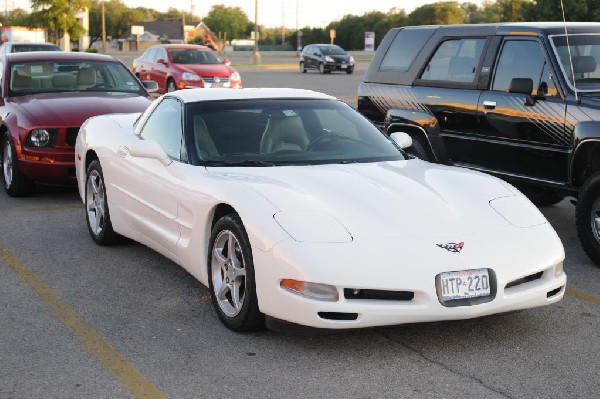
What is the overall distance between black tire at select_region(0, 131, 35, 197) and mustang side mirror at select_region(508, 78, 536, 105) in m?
5.23

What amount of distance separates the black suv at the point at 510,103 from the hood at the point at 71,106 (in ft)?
9.46

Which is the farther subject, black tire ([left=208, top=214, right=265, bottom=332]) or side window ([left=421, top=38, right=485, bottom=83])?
side window ([left=421, top=38, right=485, bottom=83])

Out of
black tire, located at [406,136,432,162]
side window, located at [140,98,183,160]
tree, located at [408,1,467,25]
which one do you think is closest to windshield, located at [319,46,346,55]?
black tire, located at [406,136,432,162]

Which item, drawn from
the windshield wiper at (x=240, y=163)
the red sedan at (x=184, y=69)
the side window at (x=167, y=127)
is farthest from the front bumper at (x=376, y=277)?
the red sedan at (x=184, y=69)

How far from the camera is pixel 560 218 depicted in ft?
30.5

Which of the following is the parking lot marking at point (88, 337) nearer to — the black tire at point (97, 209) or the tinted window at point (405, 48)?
the black tire at point (97, 209)

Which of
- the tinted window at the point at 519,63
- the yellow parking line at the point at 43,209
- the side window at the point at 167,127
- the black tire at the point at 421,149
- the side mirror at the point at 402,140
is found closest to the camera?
the side window at the point at 167,127

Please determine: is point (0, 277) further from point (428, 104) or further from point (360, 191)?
point (428, 104)

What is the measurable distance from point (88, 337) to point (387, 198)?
74.0 inches

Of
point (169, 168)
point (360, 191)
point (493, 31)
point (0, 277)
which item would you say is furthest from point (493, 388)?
point (493, 31)

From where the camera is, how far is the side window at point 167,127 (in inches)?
260

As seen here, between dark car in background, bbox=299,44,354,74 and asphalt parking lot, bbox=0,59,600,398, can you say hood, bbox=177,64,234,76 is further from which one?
dark car in background, bbox=299,44,354,74

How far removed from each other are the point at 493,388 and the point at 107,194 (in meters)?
4.08

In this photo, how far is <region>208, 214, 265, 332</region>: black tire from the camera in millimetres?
5254
